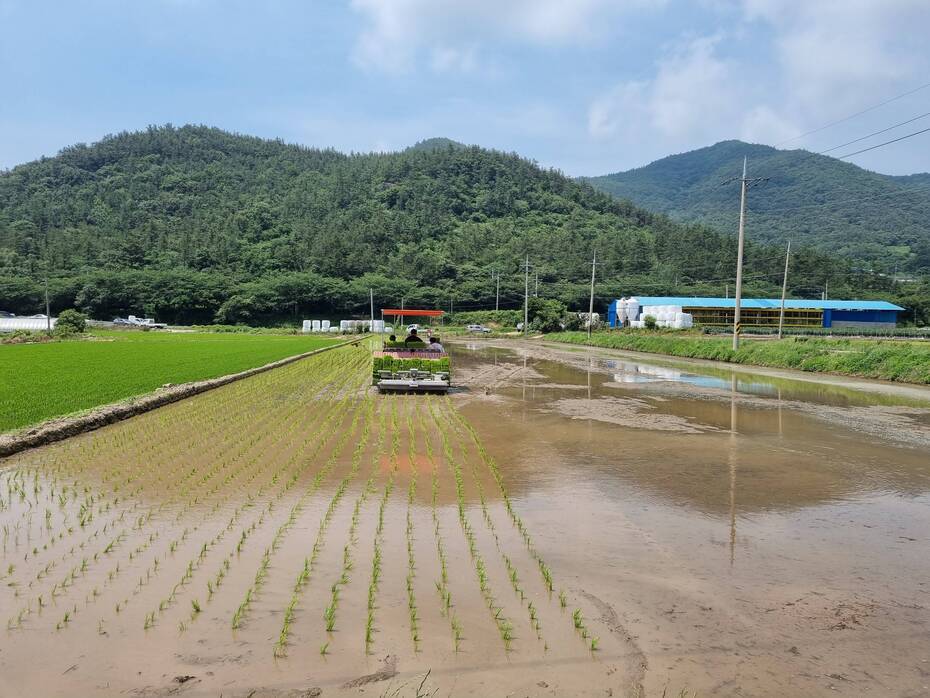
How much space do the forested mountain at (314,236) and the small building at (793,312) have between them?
25075 mm

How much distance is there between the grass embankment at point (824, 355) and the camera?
2316cm

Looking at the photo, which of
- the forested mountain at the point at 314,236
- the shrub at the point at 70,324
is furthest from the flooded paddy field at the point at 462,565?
the forested mountain at the point at 314,236

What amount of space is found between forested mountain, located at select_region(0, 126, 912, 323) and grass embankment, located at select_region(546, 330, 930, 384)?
57411 millimetres

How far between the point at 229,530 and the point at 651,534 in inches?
162

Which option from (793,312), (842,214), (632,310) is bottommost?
(632,310)

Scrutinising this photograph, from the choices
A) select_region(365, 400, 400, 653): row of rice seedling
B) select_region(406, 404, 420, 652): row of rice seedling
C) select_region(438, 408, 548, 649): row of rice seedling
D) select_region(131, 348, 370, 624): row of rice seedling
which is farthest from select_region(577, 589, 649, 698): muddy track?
select_region(131, 348, 370, 624): row of rice seedling

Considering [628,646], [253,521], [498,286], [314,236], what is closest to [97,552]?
[253,521]

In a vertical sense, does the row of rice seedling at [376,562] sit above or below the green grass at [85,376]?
above

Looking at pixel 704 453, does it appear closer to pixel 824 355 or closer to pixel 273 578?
pixel 273 578

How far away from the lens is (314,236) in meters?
122

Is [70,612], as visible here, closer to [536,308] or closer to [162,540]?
[162,540]

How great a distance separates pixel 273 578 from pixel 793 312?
79.2 metres

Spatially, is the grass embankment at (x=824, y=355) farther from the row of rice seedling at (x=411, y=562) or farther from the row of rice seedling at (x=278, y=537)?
the row of rice seedling at (x=278, y=537)

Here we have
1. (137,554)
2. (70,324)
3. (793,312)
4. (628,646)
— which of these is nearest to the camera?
(628,646)
